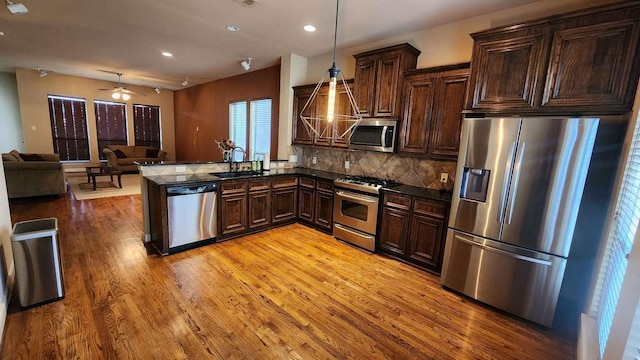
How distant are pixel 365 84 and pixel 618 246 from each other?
2889 millimetres

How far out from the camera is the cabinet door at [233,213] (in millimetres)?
3578

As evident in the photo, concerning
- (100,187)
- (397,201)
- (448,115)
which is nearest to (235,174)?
(397,201)

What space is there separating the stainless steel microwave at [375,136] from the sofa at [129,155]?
7.12 metres

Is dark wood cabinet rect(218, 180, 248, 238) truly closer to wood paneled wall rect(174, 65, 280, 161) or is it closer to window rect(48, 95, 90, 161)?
wood paneled wall rect(174, 65, 280, 161)

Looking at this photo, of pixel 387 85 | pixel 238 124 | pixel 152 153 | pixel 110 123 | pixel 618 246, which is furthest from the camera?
pixel 152 153

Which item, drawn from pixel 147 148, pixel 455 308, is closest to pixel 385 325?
pixel 455 308

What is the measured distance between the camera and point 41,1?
298 cm

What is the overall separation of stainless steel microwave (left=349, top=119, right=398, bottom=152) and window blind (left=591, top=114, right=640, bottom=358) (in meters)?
2.02

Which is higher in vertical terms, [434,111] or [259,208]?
[434,111]

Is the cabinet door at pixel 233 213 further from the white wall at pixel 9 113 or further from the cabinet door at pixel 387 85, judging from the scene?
the white wall at pixel 9 113

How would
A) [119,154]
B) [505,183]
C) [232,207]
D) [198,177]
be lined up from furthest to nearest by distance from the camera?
[119,154], [232,207], [198,177], [505,183]

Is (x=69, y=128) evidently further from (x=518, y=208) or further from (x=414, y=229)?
(x=518, y=208)

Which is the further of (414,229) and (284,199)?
(284,199)

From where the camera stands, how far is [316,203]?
419 cm
